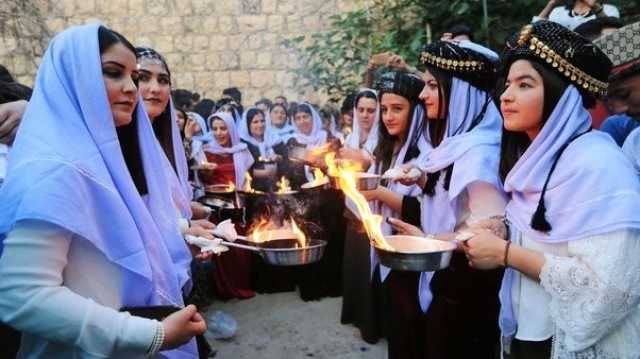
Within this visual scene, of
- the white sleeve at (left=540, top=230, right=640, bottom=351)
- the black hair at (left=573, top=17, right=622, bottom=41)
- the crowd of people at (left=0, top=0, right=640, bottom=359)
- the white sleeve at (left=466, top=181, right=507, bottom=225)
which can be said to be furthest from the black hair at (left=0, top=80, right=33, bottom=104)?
the black hair at (left=573, top=17, right=622, bottom=41)

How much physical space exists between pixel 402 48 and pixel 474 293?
695 centimetres

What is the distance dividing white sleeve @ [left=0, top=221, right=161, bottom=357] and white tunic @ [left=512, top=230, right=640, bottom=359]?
5.78ft

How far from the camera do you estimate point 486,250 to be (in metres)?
2.01

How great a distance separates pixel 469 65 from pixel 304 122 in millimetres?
6000

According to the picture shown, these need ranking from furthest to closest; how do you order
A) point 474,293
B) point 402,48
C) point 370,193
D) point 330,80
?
point 330,80 → point 402,48 → point 370,193 → point 474,293

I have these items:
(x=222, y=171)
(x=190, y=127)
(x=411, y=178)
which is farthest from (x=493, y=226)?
(x=190, y=127)

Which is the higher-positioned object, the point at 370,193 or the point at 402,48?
the point at 402,48

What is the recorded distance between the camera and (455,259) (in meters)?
Result: 2.75

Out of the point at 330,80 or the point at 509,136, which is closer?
the point at 509,136

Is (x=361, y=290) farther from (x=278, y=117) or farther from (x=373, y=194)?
(x=278, y=117)

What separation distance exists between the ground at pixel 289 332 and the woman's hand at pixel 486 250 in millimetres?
2815

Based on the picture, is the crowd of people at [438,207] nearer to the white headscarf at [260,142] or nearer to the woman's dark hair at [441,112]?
the woman's dark hair at [441,112]

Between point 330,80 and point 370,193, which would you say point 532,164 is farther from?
point 330,80

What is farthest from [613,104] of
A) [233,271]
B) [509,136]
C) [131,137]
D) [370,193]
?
[233,271]
